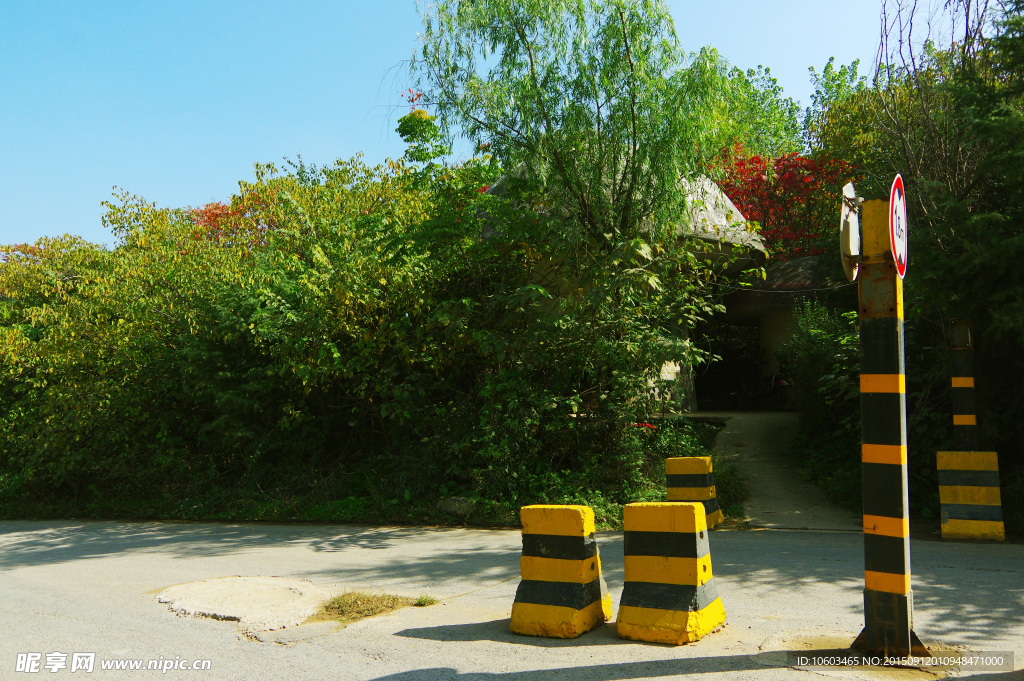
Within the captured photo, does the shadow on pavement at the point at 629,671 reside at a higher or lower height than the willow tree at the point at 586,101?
lower

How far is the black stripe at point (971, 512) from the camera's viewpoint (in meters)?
7.79

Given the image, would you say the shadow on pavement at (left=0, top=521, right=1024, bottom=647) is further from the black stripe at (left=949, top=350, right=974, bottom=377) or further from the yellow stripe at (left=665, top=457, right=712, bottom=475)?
the black stripe at (left=949, top=350, right=974, bottom=377)

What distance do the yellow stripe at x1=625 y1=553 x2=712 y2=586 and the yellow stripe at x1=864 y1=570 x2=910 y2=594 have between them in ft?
3.03

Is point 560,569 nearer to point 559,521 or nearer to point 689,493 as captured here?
point 559,521

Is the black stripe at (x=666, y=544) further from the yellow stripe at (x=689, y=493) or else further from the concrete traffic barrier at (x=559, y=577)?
the yellow stripe at (x=689, y=493)

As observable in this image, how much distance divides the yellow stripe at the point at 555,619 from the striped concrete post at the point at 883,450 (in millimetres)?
1600

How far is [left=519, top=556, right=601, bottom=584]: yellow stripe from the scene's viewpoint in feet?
15.6

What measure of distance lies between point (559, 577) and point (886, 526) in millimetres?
2026

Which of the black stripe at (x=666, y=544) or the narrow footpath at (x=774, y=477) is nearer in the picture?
the black stripe at (x=666, y=544)

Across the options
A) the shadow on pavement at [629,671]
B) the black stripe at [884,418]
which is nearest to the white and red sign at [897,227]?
the black stripe at [884,418]

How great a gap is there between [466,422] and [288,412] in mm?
3379

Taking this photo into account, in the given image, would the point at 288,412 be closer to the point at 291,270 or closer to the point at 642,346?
the point at 291,270

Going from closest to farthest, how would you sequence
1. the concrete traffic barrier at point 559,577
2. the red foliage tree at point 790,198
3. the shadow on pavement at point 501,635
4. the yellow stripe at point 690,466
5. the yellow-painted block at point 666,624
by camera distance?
the yellow-painted block at point 666,624
the shadow on pavement at point 501,635
the concrete traffic barrier at point 559,577
the yellow stripe at point 690,466
the red foliage tree at point 790,198

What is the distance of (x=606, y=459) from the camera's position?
1101 centimetres
